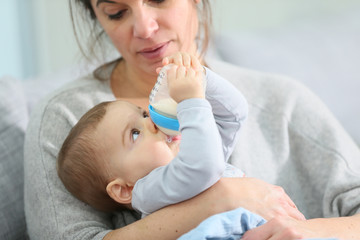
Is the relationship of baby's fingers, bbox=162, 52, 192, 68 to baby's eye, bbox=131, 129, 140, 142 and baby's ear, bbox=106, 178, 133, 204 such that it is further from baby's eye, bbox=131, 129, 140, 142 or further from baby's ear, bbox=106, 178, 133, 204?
baby's ear, bbox=106, 178, 133, 204

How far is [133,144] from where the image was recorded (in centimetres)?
120

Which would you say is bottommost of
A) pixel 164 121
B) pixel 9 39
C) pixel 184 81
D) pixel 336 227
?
pixel 336 227

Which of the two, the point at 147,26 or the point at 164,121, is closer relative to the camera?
the point at 164,121

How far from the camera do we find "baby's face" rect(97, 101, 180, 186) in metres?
1.18

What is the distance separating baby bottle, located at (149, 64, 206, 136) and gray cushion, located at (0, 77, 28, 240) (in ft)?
2.16

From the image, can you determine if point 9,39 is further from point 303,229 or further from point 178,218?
point 303,229

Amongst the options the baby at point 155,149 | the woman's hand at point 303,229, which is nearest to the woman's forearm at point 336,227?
the woman's hand at point 303,229

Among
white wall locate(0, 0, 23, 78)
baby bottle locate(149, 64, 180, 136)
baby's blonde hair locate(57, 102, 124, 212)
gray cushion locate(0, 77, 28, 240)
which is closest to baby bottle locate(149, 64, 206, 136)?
baby bottle locate(149, 64, 180, 136)

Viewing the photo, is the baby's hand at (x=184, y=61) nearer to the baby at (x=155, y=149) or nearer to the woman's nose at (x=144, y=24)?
the baby at (x=155, y=149)

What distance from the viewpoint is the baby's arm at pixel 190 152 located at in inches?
41.1

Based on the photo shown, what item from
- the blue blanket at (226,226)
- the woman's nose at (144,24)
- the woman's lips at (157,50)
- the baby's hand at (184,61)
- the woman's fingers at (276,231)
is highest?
the woman's nose at (144,24)

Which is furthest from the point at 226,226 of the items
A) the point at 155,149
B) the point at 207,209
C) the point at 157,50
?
the point at 157,50

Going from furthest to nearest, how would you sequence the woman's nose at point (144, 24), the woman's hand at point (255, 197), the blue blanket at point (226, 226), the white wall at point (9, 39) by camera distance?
the white wall at point (9, 39), the woman's nose at point (144, 24), the woman's hand at point (255, 197), the blue blanket at point (226, 226)

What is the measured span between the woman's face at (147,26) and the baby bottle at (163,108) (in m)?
0.27
